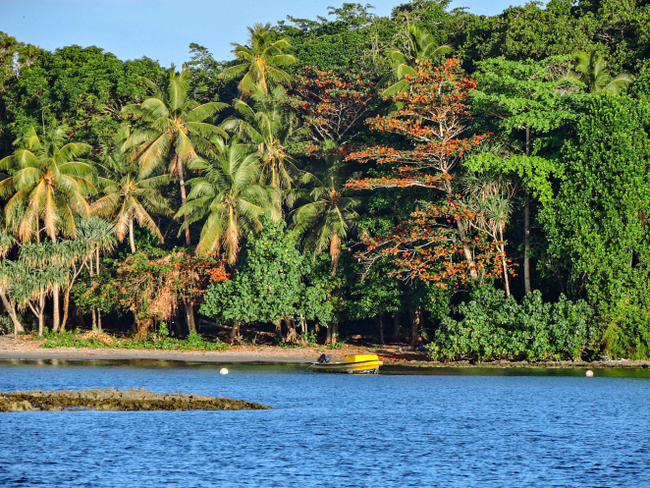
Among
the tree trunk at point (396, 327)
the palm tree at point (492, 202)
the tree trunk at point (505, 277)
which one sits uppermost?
the palm tree at point (492, 202)

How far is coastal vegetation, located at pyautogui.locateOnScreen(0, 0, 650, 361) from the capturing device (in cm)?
4012

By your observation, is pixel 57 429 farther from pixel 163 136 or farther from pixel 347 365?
pixel 163 136

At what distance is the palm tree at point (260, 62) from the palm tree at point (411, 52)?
778 centimetres

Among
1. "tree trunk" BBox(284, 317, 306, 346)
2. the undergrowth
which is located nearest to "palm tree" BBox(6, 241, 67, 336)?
the undergrowth

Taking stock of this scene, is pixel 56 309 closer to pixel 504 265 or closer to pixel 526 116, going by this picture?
pixel 504 265

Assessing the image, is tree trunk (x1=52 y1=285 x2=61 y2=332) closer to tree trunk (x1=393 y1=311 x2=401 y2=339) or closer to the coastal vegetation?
the coastal vegetation

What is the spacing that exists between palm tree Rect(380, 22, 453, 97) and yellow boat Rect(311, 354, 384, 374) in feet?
51.3

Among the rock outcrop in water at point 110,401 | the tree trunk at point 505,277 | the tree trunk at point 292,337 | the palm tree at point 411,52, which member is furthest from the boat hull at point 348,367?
the palm tree at point 411,52

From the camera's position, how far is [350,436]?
987 inches

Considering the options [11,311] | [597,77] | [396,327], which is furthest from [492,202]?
[11,311]

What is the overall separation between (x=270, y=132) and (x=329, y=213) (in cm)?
720

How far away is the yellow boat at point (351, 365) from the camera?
128 ft

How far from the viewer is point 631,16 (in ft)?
150

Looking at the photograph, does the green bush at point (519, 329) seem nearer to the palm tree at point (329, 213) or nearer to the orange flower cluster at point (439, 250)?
the orange flower cluster at point (439, 250)
